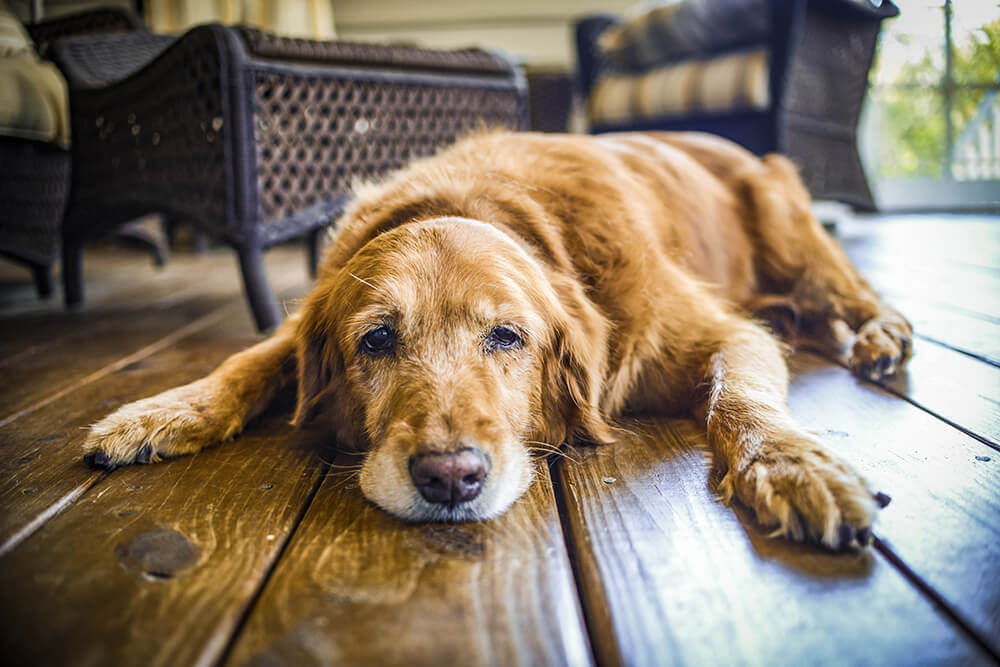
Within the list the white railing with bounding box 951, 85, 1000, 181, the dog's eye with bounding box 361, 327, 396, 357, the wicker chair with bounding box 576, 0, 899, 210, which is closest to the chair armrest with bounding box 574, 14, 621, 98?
the wicker chair with bounding box 576, 0, 899, 210

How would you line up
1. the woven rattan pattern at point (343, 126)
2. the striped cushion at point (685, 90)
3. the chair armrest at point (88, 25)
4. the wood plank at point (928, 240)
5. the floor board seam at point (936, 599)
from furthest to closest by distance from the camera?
the chair armrest at point (88, 25)
the striped cushion at point (685, 90)
the wood plank at point (928, 240)
the woven rattan pattern at point (343, 126)
the floor board seam at point (936, 599)

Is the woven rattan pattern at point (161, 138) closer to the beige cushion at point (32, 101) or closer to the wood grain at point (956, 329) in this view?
the beige cushion at point (32, 101)

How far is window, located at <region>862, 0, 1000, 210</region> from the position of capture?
4.35 m

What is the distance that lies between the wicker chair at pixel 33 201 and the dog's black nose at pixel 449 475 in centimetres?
330

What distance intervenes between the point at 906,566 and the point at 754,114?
3639mm

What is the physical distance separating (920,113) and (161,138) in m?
6.12

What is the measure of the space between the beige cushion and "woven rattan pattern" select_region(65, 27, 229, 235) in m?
0.31

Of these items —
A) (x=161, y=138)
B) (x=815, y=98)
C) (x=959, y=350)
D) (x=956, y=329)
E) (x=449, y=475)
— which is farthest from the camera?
(x=815, y=98)

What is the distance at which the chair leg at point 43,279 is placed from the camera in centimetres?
377

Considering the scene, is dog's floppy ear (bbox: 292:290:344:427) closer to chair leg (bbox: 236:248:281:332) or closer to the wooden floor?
the wooden floor

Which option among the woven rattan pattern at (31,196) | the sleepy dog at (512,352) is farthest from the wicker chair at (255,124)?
the sleepy dog at (512,352)

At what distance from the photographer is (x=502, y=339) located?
149cm

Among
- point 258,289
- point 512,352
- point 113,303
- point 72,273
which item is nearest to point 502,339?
point 512,352

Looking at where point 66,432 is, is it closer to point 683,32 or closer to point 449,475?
point 449,475
